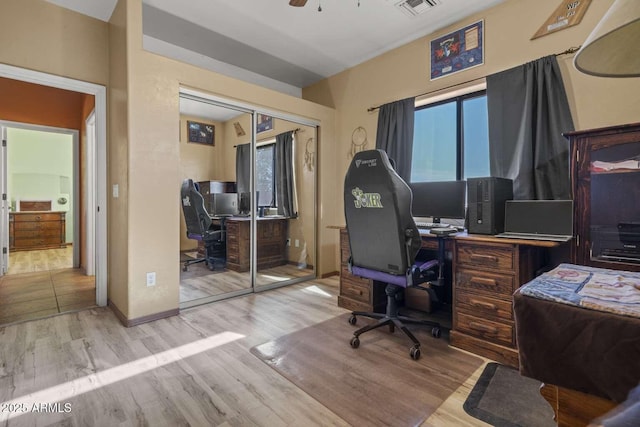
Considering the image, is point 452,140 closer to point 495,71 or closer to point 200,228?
point 495,71

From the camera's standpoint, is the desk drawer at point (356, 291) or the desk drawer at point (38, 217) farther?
the desk drawer at point (38, 217)

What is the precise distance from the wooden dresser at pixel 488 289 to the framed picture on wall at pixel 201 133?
8.47 ft

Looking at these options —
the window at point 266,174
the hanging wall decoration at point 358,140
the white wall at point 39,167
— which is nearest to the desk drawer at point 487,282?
the hanging wall decoration at point 358,140

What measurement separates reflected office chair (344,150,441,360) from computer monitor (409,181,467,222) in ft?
2.17

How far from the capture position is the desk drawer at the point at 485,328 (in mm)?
2006

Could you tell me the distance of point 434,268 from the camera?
90.8 inches

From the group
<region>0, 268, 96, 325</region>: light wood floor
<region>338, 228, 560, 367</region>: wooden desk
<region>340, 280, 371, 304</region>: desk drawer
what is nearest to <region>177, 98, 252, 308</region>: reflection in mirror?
<region>0, 268, 96, 325</region>: light wood floor

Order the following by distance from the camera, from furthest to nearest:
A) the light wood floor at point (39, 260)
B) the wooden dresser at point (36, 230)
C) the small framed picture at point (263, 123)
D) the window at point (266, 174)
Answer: the wooden dresser at point (36, 230) < the light wood floor at point (39, 260) < the window at point (266, 174) < the small framed picture at point (263, 123)

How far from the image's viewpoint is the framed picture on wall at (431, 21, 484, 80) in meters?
2.86

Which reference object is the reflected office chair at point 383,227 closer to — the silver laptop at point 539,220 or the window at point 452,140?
the silver laptop at point 539,220

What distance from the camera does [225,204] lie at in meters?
3.66

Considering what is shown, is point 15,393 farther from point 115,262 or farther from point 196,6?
point 196,6

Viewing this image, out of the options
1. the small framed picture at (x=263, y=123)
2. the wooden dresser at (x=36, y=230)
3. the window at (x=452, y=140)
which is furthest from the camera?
the wooden dresser at (x=36, y=230)

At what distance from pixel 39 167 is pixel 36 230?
149cm
